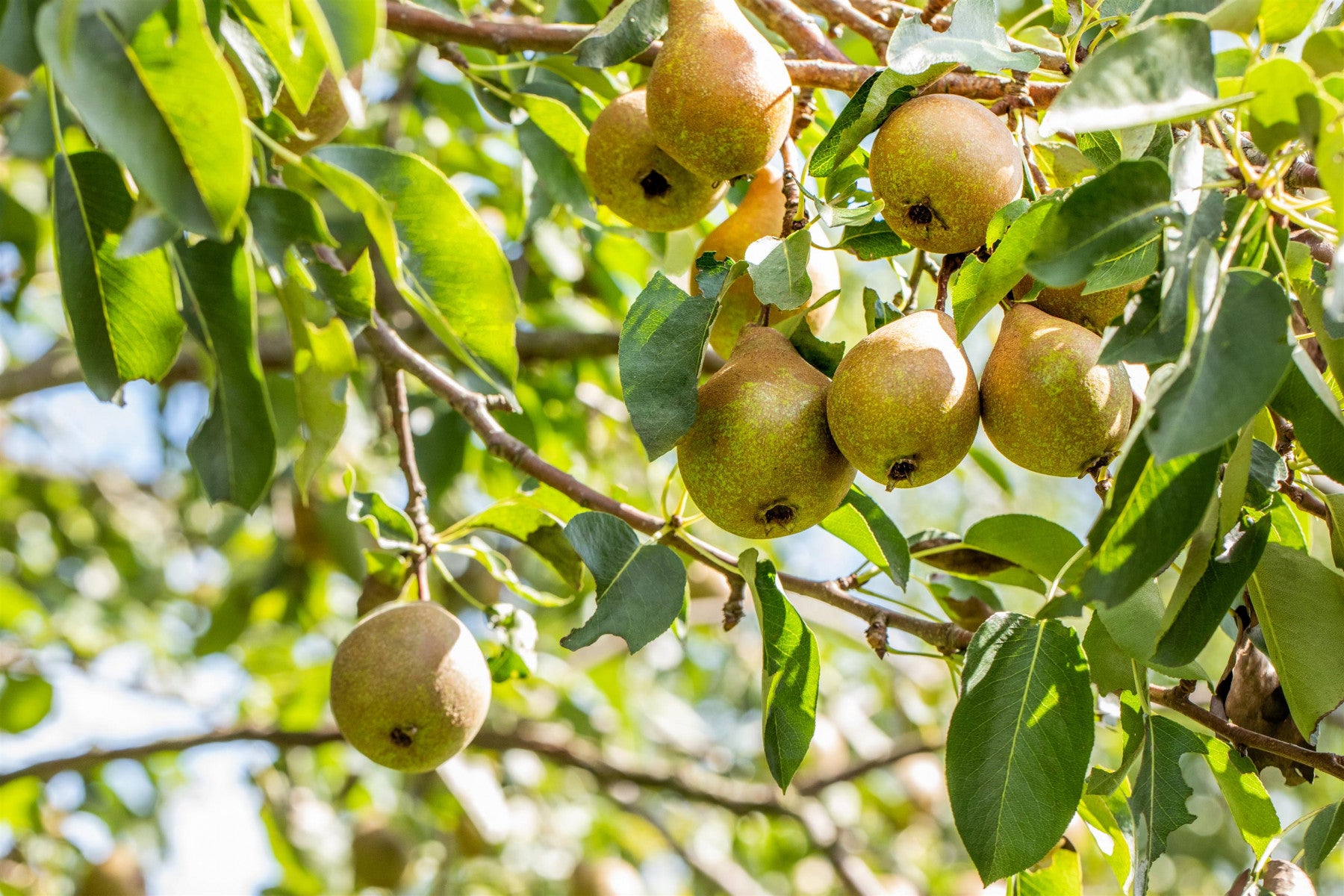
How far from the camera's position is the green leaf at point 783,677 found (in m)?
1.25

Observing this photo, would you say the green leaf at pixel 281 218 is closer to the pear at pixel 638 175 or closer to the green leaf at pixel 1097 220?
the pear at pixel 638 175

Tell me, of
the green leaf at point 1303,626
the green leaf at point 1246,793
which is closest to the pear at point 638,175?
the green leaf at point 1303,626

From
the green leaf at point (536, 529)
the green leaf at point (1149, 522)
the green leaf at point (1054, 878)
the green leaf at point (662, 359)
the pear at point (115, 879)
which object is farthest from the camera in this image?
the pear at point (115, 879)

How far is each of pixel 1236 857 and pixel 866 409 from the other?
657 cm

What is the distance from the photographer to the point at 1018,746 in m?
1.15

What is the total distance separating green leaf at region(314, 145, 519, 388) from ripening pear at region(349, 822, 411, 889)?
2.51 m

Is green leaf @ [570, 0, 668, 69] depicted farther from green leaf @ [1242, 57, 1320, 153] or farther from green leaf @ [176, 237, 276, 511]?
green leaf @ [1242, 57, 1320, 153]

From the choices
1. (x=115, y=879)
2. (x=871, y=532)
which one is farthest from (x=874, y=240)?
(x=115, y=879)

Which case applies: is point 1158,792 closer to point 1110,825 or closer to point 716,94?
point 1110,825

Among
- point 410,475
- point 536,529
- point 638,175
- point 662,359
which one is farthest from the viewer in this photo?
point 410,475

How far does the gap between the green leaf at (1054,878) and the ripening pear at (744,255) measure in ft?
2.46

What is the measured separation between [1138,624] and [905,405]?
0.40m

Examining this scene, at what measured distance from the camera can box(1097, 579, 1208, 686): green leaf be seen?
1.19 m

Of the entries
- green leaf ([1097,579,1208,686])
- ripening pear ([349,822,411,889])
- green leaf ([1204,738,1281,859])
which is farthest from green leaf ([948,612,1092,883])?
ripening pear ([349,822,411,889])
